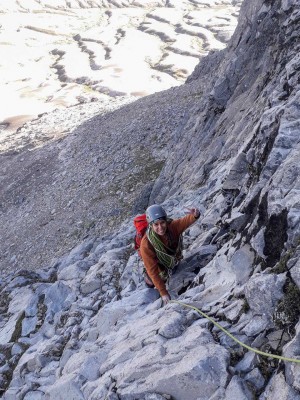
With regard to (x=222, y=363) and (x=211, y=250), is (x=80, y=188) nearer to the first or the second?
(x=211, y=250)

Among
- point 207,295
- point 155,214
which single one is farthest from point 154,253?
point 207,295

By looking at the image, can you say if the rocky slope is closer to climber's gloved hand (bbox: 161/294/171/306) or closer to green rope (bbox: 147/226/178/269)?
green rope (bbox: 147/226/178/269)

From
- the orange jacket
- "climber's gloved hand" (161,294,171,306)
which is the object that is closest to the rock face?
"climber's gloved hand" (161,294,171,306)

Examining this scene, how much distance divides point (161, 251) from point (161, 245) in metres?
0.13

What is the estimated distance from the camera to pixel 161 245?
891 centimetres

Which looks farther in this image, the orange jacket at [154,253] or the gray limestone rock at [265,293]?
the orange jacket at [154,253]

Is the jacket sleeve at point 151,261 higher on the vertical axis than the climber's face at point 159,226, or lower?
lower

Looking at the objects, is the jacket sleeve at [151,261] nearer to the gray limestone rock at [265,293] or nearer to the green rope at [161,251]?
the green rope at [161,251]

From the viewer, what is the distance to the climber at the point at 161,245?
8445mm

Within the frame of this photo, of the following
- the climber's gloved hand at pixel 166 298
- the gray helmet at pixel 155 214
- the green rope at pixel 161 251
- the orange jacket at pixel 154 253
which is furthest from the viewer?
the green rope at pixel 161 251

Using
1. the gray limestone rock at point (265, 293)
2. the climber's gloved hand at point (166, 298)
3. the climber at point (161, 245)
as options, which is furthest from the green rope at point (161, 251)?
the gray limestone rock at point (265, 293)

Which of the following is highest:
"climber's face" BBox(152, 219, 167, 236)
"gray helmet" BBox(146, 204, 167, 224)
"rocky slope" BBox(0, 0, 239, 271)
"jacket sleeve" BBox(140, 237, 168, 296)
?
"gray helmet" BBox(146, 204, 167, 224)

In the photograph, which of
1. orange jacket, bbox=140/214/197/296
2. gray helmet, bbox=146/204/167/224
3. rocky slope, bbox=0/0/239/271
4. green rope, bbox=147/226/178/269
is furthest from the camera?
rocky slope, bbox=0/0/239/271

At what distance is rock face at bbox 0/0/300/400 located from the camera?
217 inches
